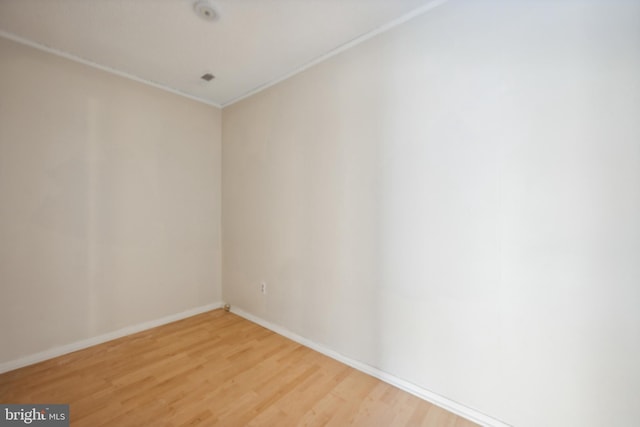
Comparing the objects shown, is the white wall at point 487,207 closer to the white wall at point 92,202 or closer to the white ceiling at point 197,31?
the white ceiling at point 197,31

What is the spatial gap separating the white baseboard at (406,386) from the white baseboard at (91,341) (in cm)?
114

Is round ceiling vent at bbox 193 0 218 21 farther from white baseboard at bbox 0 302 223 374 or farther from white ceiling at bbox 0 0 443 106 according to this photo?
white baseboard at bbox 0 302 223 374

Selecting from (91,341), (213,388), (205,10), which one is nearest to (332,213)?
(213,388)

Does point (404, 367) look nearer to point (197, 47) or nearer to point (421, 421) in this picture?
point (421, 421)

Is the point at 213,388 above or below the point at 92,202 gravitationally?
below

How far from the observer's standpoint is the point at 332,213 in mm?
2096

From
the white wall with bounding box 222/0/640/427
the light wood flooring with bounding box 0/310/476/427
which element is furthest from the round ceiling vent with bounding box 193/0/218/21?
the light wood flooring with bounding box 0/310/476/427

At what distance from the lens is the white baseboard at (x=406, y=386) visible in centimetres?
144

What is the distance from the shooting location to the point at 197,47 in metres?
2.05

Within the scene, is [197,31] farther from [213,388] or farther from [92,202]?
[213,388]

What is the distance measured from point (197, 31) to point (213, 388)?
2.56m

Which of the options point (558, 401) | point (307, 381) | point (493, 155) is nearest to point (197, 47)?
point (493, 155)

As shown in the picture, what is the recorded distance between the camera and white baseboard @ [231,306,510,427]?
1442mm

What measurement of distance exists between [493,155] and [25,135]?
3325 millimetres
